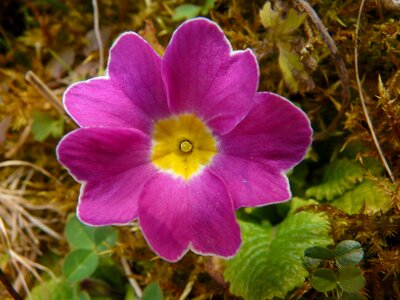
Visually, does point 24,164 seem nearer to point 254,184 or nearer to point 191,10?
point 191,10

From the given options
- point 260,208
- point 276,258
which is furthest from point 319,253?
point 260,208

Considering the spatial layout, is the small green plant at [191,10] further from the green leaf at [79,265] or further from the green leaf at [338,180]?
the green leaf at [79,265]

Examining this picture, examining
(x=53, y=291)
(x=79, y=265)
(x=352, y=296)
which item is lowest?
(x=53, y=291)

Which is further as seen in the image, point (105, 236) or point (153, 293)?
point (105, 236)

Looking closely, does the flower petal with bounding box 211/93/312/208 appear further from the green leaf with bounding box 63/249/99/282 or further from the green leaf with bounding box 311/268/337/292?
the green leaf with bounding box 63/249/99/282

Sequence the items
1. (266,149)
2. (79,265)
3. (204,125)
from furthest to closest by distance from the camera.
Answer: (79,265)
(204,125)
(266,149)

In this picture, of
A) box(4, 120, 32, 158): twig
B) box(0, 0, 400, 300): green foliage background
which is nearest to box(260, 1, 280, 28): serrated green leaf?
box(0, 0, 400, 300): green foliage background

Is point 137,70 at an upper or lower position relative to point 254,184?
upper
